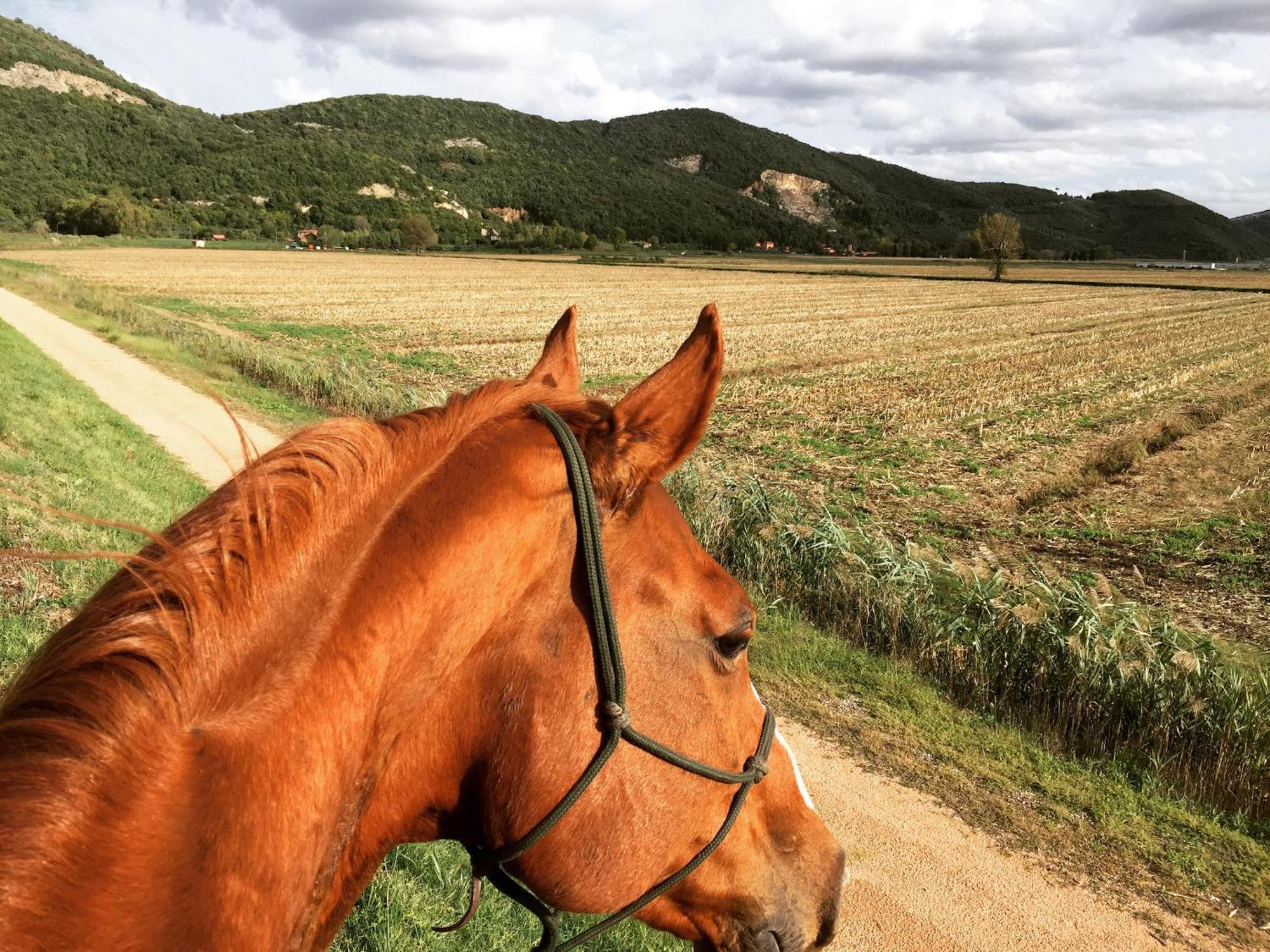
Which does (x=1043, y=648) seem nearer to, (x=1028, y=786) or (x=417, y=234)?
(x=1028, y=786)

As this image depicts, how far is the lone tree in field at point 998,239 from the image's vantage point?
7756cm

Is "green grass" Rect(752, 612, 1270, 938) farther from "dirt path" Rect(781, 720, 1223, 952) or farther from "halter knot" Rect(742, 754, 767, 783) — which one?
"halter knot" Rect(742, 754, 767, 783)

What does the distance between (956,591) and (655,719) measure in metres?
6.45

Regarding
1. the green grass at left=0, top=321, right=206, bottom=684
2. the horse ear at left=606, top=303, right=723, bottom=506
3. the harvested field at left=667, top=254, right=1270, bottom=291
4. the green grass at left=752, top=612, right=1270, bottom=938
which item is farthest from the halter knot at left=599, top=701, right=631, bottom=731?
the harvested field at left=667, top=254, right=1270, bottom=291

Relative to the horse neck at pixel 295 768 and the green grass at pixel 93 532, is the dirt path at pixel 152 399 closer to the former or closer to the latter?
the green grass at pixel 93 532

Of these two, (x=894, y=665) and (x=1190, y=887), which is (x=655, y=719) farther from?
(x=894, y=665)

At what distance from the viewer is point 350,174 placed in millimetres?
137125

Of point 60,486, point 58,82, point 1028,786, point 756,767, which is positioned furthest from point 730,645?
point 58,82

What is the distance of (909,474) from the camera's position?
42.9ft

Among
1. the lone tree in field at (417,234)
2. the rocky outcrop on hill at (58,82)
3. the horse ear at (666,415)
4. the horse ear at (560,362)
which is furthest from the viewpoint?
the rocky outcrop on hill at (58,82)

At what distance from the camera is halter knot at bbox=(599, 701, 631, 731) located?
4.91 feet

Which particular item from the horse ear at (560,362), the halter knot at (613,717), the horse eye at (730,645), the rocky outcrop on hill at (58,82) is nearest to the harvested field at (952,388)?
the horse eye at (730,645)

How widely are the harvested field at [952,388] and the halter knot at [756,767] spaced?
8.04 metres

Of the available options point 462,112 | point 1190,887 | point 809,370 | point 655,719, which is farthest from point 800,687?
Answer: point 462,112
